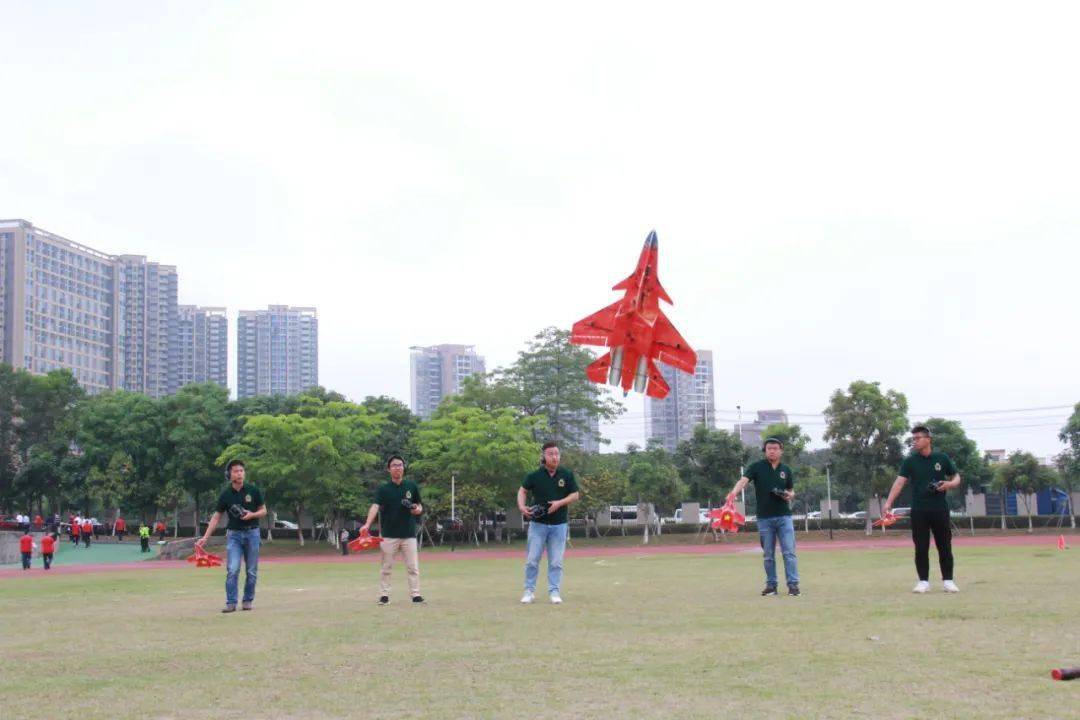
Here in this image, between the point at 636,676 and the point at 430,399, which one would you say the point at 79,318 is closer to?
the point at 430,399

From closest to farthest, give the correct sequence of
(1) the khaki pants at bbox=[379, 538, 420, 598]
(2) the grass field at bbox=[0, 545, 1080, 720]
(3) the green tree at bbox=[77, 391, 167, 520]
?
(2) the grass field at bbox=[0, 545, 1080, 720], (1) the khaki pants at bbox=[379, 538, 420, 598], (3) the green tree at bbox=[77, 391, 167, 520]

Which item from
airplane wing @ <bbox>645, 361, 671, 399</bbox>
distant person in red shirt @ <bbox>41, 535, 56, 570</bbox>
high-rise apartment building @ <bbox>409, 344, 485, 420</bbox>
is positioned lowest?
distant person in red shirt @ <bbox>41, 535, 56, 570</bbox>

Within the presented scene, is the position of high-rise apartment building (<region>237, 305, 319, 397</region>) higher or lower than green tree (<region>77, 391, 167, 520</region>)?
higher

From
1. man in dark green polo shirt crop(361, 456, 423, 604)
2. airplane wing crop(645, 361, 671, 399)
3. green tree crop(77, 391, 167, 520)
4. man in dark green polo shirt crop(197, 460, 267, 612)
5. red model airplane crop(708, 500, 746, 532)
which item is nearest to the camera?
man in dark green polo shirt crop(197, 460, 267, 612)

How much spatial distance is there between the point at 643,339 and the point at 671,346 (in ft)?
1.64

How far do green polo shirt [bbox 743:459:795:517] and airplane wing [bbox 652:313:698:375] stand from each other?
4059mm

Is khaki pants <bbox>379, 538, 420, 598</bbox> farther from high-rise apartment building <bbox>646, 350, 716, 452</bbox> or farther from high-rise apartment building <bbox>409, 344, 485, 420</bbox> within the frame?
high-rise apartment building <bbox>409, 344, 485, 420</bbox>

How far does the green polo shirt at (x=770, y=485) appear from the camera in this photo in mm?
12930

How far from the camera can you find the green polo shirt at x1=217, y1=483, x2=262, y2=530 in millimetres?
12906

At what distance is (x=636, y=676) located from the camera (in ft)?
22.0

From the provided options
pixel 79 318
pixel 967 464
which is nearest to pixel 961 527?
pixel 967 464

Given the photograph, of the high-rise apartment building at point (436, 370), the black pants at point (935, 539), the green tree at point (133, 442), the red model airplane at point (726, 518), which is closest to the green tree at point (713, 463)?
the green tree at point (133, 442)

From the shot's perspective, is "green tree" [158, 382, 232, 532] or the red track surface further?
"green tree" [158, 382, 232, 532]

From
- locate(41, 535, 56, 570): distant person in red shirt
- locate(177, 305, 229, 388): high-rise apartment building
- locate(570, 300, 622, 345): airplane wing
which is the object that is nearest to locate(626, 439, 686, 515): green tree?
locate(41, 535, 56, 570): distant person in red shirt
